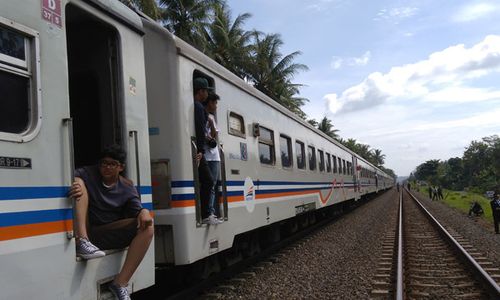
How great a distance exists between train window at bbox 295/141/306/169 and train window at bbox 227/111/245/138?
3591 mm

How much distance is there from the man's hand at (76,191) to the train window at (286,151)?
6.11m

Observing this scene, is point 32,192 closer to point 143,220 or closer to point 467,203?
point 143,220

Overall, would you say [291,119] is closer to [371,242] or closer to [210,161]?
[371,242]

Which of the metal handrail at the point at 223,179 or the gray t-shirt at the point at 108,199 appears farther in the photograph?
the metal handrail at the point at 223,179

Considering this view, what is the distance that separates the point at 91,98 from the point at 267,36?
32376mm

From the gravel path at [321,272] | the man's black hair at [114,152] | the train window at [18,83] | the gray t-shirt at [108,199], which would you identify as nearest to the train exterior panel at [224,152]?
the gravel path at [321,272]

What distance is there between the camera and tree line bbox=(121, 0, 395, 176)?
2458cm

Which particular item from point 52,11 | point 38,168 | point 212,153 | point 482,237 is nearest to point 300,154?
point 482,237

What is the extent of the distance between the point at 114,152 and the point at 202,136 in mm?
1826

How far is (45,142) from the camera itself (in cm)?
319

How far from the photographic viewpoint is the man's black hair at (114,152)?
3814 mm

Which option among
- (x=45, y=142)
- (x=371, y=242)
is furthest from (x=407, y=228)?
(x=45, y=142)

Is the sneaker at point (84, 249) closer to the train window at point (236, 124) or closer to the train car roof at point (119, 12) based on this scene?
the train car roof at point (119, 12)

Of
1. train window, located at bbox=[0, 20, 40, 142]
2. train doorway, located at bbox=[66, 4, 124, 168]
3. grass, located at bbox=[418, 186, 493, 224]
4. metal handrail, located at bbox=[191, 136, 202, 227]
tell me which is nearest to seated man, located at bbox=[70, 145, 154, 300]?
train doorway, located at bbox=[66, 4, 124, 168]
